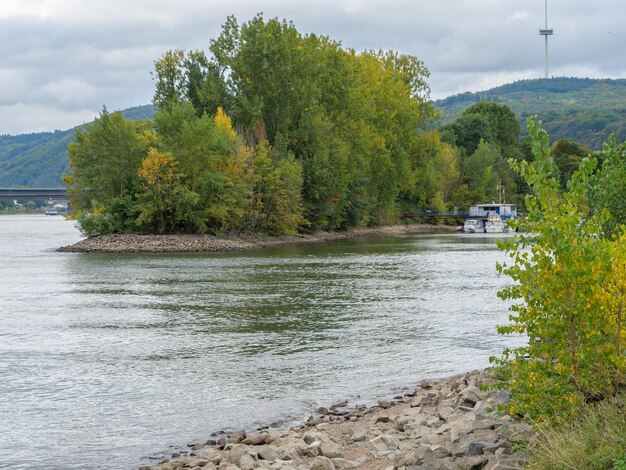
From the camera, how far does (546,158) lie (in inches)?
440

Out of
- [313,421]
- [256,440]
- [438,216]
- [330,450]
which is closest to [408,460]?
[330,450]

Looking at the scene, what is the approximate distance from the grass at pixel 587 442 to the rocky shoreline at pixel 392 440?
0.39 meters

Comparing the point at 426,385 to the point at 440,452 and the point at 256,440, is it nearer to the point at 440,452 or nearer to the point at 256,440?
the point at 256,440

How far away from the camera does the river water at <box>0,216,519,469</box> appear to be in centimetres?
1669

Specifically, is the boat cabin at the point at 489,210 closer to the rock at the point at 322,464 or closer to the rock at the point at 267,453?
the rock at the point at 267,453

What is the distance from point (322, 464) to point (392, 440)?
1.78 m

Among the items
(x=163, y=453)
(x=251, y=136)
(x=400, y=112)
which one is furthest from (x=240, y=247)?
(x=163, y=453)

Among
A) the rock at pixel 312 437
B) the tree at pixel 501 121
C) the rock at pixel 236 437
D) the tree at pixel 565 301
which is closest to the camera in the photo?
the tree at pixel 565 301

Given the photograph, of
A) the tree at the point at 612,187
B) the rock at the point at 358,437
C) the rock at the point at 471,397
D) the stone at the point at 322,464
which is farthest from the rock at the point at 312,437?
the tree at the point at 612,187

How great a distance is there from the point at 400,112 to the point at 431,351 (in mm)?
84131

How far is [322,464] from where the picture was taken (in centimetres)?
1227

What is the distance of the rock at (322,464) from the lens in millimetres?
12203

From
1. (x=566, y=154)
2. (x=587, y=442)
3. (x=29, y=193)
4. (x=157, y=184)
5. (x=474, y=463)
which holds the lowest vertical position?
(x=474, y=463)

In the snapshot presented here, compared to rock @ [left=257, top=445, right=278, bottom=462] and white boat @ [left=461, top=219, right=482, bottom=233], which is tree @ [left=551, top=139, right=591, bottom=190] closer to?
white boat @ [left=461, top=219, right=482, bottom=233]
